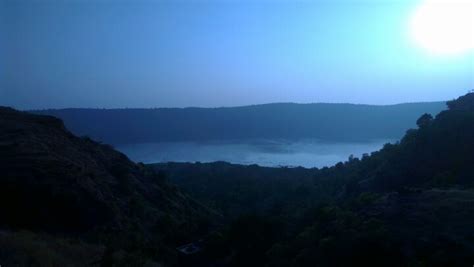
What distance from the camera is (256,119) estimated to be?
9881cm

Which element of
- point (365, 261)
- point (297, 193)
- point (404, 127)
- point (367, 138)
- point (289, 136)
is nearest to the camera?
point (365, 261)

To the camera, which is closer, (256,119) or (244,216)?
(244,216)

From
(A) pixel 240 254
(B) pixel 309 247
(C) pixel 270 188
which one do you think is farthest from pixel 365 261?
(C) pixel 270 188

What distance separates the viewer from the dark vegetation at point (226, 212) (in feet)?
46.8

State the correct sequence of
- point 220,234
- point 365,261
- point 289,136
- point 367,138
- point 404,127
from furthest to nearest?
point 289,136 → point 367,138 → point 404,127 → point 220,234 → point 365,261

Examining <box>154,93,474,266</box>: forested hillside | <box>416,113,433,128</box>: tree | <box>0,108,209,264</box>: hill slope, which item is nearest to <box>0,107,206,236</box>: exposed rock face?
<box>0,108,209,264</box>: hill slope

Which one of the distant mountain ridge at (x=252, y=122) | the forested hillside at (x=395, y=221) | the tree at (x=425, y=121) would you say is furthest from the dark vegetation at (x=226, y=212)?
the distant mountain ridge at (x=252, y=122)

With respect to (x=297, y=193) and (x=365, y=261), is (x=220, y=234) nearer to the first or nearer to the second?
(x=365, y=261)

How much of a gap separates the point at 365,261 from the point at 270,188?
34.4m

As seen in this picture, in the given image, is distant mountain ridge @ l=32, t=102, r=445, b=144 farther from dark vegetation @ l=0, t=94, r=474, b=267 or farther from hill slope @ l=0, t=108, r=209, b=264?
hill slope @ l=0, t=108, r=209, b=264

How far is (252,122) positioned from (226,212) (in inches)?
2347

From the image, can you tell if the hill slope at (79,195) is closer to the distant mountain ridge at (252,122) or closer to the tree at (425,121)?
the tree at (425,121)

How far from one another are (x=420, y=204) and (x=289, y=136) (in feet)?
252

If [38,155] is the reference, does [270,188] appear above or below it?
below
